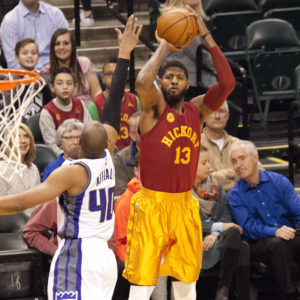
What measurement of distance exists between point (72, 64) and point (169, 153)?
2.74 meters

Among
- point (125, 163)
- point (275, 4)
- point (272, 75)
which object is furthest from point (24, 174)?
point (275, 4)

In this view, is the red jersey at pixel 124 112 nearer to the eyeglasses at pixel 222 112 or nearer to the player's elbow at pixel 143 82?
the eyeglasses at pixel 222 112

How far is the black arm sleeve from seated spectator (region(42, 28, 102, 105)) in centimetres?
295

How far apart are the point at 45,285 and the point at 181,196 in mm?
1276

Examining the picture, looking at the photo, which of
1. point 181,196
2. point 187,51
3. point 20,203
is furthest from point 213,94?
point 187,51

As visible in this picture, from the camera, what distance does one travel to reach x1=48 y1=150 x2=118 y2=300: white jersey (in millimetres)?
4191

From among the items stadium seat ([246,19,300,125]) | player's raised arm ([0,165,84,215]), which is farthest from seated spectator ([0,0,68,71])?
player's raised arm ([0,165,84,215])

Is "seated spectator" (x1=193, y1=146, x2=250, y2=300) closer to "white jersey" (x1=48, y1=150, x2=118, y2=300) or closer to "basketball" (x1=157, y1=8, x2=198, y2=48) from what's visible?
"basketball" (x1=157, y1=8, x2=198, y2=48)

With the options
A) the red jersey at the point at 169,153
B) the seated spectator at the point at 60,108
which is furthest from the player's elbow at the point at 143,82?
the seated spectator at the point at 60,108

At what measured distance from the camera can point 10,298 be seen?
5.18 meters

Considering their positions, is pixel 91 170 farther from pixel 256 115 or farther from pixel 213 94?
pixel 256 115

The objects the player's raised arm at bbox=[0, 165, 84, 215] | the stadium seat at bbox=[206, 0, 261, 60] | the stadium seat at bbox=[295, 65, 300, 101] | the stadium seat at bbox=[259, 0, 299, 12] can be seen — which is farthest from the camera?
the stadium seat at bbox=[259, 0, 299, 12]

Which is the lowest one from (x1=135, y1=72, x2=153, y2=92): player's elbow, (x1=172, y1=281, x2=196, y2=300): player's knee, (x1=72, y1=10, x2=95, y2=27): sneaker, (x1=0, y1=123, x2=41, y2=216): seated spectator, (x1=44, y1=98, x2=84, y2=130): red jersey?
(x1=172, y1=281, x2=196, y2=300): player's knee

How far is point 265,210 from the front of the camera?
5895 mm
